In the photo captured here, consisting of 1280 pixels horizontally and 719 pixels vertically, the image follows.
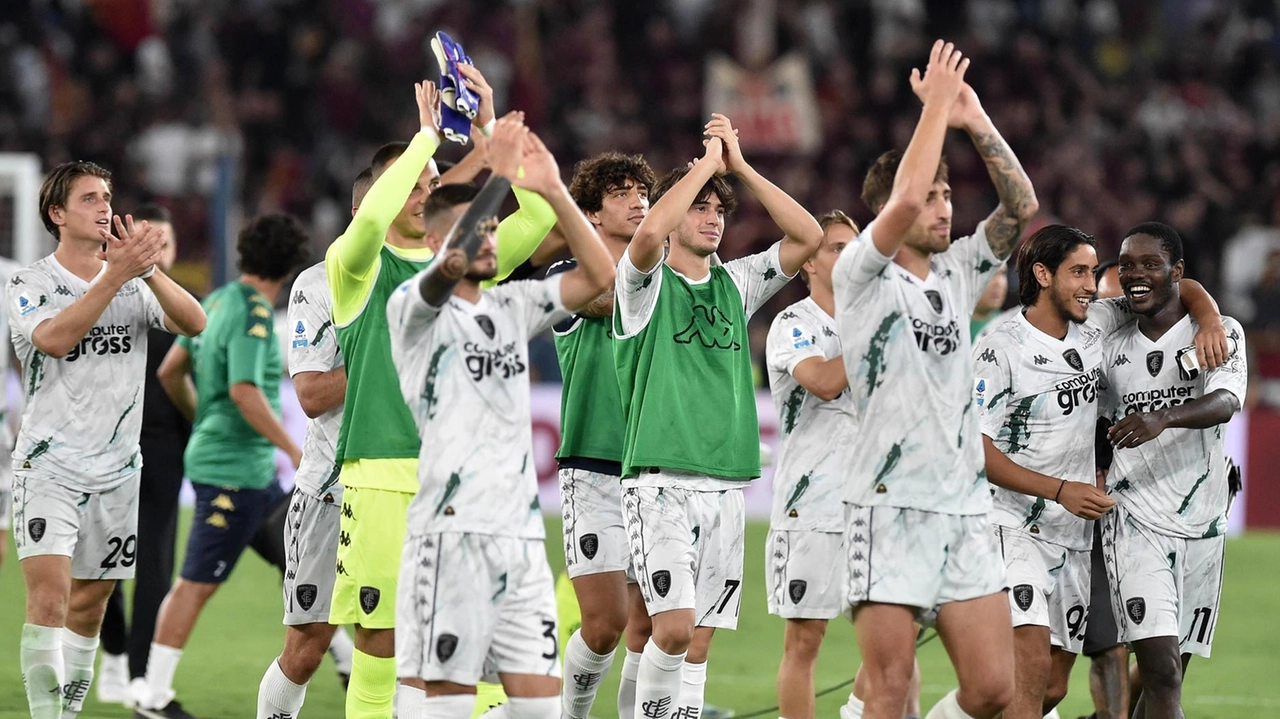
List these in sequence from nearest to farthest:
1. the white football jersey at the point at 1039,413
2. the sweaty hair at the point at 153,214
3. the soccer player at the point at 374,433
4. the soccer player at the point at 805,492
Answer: the soccer player at the point at 374,433 → the white football jersey at the point at 1039,413 → the soccer player at the point at 805,492 → the sweaty hair at the point at 153,214

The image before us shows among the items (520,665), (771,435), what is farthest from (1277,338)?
(520,665)

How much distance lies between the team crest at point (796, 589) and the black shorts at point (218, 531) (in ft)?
10.5

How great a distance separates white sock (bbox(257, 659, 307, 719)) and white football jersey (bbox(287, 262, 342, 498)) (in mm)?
801

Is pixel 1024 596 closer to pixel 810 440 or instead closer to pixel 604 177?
pixel 810 440

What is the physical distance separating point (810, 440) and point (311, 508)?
236 cm

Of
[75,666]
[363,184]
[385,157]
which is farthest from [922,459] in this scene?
[75,666]

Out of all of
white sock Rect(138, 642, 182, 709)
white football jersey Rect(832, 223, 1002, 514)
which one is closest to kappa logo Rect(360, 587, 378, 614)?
white football jersey Rect(832, 223, 1002, 514)

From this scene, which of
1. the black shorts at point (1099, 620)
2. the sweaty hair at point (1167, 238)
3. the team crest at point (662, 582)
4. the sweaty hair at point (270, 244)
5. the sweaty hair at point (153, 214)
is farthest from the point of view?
the sweaty hair at point (153, 214)

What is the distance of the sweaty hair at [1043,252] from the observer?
7.42m

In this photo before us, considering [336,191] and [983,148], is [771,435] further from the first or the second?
[983,148]

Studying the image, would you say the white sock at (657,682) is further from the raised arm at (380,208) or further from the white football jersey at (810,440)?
the raised arm at (380,208)

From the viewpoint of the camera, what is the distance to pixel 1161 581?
24.3 ft

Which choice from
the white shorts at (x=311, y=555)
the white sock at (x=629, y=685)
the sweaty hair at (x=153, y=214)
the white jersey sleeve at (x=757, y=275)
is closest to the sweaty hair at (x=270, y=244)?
the sweaty hair at (x=153, y=214)

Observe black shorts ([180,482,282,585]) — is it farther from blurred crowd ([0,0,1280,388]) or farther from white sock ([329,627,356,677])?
blurred crowd ([0,0,1280,388])
